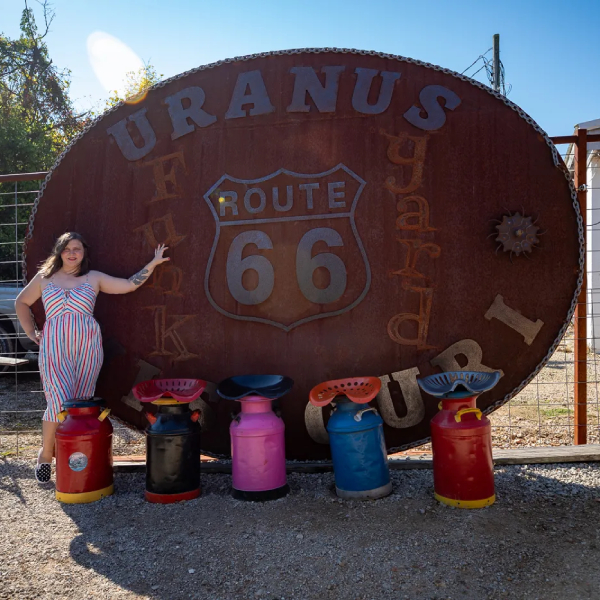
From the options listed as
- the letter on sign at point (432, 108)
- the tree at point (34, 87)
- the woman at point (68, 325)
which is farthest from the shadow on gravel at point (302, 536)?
the tree at point (34, 87)

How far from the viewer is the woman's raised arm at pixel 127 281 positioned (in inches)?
175

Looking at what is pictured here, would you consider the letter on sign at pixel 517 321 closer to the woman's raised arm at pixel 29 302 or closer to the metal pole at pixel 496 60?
the woman's raised arm at pixel 29 302

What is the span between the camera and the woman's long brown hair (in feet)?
14.4

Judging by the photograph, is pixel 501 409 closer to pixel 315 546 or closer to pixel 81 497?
pixel 315 546

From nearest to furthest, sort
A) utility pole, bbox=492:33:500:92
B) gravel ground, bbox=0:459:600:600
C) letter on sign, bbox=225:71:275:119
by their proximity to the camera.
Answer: gravel ground, bbox=0:459:600:600 < letter on sign, bbox=225:71:275:119 < utility pole, bbox=492:33:500:92

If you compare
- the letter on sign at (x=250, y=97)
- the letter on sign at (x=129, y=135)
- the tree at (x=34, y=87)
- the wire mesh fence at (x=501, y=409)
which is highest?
the tree at (x=34, y=87)

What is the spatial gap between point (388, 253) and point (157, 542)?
232cm

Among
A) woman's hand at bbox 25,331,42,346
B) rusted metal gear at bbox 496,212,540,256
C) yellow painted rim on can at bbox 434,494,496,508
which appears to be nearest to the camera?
yellow painted rim on can at bbox 434,494,496,508

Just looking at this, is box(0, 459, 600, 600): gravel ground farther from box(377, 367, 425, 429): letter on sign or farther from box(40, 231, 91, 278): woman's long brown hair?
box(40, 231, 91, 278): woman's long brown hair

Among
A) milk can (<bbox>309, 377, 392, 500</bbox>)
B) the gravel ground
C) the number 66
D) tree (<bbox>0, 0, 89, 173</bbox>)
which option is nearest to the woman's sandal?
the gravel ground

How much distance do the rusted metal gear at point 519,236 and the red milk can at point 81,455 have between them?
9.35 feet

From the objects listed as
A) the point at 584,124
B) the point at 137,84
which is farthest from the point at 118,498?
the point at 137,84

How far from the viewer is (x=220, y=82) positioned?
4.59 meters

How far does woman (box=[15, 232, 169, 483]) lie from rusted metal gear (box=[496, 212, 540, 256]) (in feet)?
7.85
